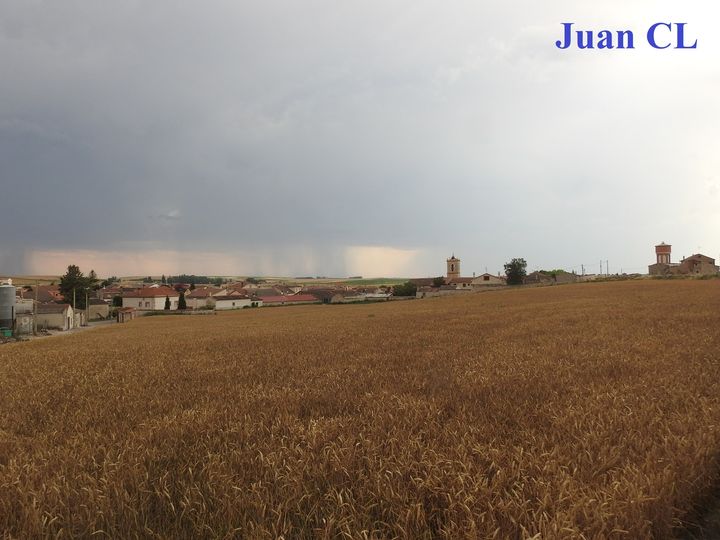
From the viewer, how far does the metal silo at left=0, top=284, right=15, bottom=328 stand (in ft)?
178

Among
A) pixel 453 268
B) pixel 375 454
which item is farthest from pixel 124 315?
pixel 453 268

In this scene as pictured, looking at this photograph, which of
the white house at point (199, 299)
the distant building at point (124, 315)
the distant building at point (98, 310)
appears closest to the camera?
the distant building at point (124, 315)

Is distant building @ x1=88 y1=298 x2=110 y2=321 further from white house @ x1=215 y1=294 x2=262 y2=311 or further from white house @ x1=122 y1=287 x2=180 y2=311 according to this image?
white house @ x1=215 y1=294 x2=262 y2=311

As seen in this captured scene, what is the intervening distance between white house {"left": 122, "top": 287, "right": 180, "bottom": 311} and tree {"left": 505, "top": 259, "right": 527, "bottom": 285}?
97730mm

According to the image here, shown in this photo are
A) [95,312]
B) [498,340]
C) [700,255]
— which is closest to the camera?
[498,340]

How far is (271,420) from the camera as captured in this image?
5.05 metres

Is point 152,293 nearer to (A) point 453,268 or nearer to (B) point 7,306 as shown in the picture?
(B) point 7,306

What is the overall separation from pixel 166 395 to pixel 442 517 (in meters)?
5.83

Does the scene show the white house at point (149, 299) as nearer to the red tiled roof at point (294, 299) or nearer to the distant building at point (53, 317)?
the red tiled roof at point (294, 299)

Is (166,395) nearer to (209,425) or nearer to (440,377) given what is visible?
(209,425)

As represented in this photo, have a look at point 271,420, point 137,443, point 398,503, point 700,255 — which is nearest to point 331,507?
point 398,503

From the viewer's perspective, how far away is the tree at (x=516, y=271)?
343 feet

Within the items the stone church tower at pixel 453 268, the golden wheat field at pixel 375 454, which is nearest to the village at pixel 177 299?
the stone church tower at pixel 453 268

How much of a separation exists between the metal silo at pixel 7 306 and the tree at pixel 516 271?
346ft
